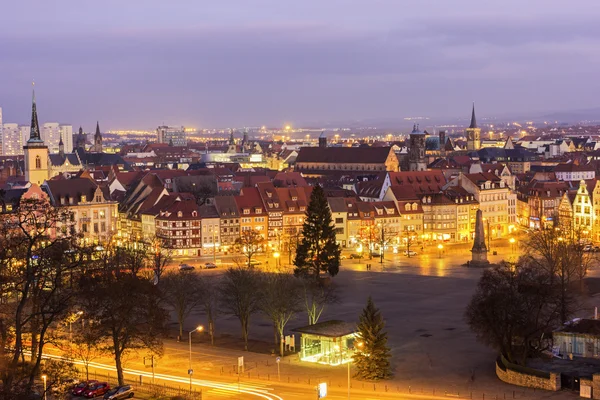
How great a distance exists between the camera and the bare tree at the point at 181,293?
209 feet

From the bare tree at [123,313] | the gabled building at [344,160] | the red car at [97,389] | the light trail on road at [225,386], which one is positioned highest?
the gabled building at [344,160]

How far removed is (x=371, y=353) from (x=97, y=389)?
524 inches

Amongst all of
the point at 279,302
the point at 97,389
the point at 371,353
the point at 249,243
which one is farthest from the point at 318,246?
the point at 97,389

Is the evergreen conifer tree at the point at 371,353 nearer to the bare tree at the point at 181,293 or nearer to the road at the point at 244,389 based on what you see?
the road at the point at 244,389

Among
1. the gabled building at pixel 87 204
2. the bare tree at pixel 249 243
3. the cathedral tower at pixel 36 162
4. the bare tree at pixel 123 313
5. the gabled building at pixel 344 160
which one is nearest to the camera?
the bare tree at pixel 123 313

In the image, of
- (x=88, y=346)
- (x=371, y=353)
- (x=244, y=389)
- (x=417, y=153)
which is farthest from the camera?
(x=417, y=153)

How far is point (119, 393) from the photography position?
46938 millimetres

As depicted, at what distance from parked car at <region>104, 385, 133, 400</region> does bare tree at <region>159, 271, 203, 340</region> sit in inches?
574

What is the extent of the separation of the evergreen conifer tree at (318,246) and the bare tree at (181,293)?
17788 millimetres

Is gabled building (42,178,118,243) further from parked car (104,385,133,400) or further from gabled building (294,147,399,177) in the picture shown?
parked car (104,385,133,400)

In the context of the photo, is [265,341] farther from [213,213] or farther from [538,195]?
[538,195]

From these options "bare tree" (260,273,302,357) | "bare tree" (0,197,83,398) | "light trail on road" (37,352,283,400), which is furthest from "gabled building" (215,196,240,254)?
"bare tree" (0,197,83,398)

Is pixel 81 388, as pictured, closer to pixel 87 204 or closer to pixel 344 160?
pixel 87 204

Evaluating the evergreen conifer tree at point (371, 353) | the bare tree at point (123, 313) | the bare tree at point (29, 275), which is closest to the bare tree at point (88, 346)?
the bare tree at point (123, 313)
